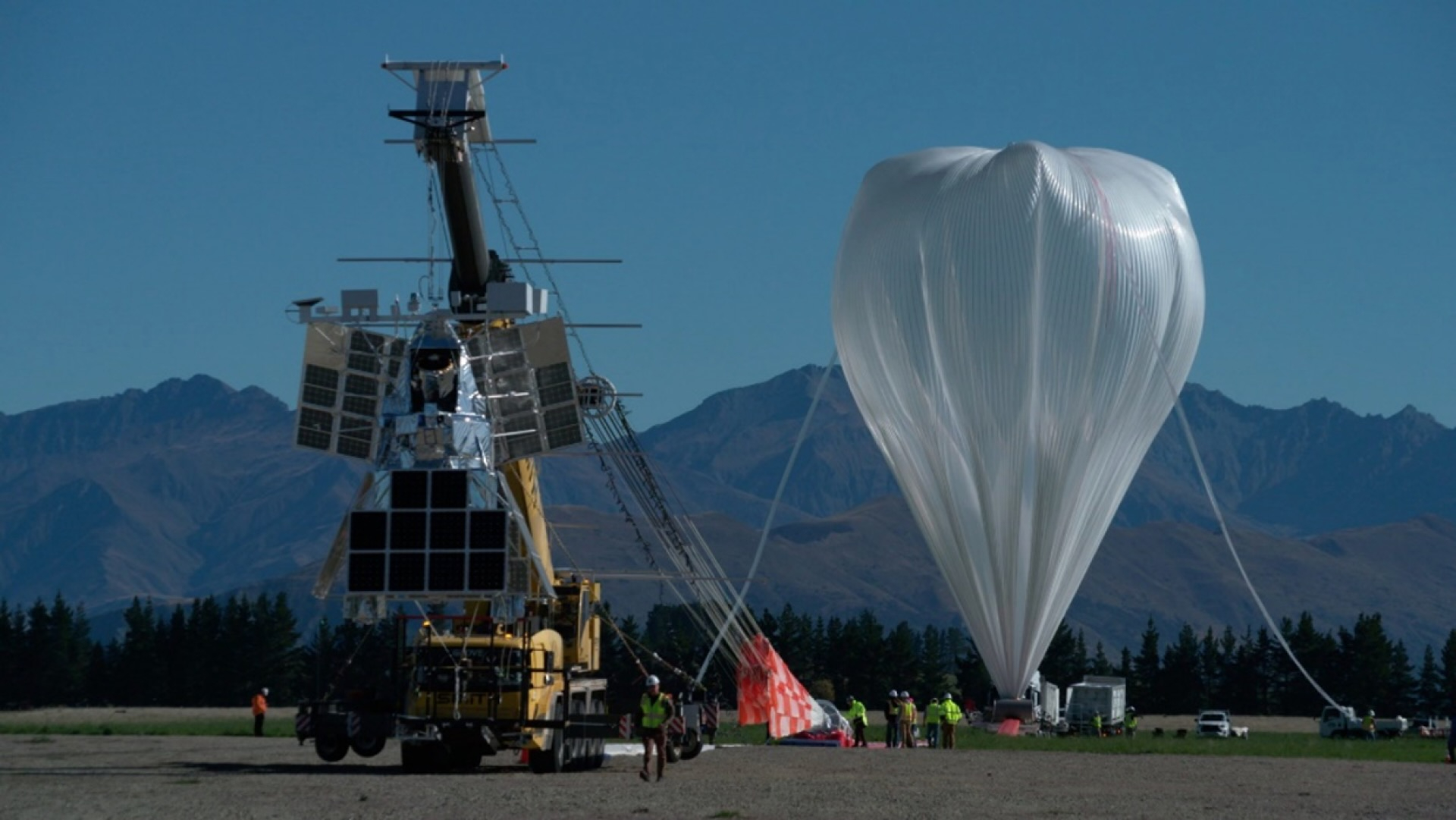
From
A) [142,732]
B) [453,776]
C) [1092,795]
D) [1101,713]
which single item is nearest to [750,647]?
[142,732]

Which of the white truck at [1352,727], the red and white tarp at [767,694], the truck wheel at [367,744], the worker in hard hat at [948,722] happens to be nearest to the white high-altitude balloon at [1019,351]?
the worker in hard hat at [948,722]

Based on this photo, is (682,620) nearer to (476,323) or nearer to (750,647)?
(750,647)

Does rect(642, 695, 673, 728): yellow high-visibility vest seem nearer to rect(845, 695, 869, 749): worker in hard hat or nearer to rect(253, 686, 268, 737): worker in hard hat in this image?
rect(845, 695, 869, 749): worker in hard hat

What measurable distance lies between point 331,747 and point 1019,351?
22578 millimetres

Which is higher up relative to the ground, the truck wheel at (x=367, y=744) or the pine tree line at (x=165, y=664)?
the pine tree line at (x=165, y=664)

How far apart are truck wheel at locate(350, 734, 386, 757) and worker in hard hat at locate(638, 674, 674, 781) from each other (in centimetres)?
461

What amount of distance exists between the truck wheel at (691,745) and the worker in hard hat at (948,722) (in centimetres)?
1028

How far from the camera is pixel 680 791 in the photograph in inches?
1267

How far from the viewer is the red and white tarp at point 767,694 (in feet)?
177

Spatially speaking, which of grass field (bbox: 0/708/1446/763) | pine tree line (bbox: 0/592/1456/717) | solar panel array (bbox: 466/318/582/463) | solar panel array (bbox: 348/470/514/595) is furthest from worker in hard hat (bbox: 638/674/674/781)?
pine tree line (bbox: 0/592/1456/717)

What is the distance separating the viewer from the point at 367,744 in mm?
37438

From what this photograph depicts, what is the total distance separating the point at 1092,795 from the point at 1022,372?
2319 cm

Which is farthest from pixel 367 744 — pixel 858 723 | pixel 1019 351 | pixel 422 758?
pixel 1019 351

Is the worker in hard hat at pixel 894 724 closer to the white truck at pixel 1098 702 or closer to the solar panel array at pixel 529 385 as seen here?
the solar panel array at pixel 529 385
